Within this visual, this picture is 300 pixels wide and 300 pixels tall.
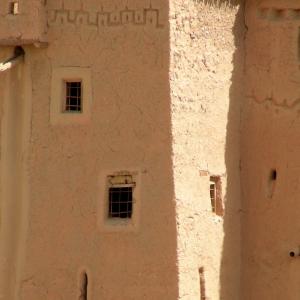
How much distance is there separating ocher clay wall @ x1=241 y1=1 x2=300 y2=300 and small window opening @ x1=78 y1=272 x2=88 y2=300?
3.90m

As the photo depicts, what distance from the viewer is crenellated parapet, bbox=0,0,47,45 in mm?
27156

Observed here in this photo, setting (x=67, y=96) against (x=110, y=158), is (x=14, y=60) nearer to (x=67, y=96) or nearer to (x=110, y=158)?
(x=67, y=96)

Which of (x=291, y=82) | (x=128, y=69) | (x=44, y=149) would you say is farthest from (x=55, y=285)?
(x=291, y=82)

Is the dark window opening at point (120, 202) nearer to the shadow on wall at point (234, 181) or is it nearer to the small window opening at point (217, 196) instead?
the small window opening at point (217, 196)

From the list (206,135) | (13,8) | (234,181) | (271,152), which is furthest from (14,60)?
(271,152)

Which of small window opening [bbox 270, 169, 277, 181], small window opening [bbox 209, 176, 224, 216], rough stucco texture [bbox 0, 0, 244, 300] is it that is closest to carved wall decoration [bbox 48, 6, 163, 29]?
rough stucco texture [bbox 0, 0, 244, 300]

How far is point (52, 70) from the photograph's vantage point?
2744 centimetres

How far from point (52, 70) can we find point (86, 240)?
3.55 m

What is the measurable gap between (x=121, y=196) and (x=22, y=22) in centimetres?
407

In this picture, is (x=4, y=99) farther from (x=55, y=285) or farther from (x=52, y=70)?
(x=55, y=285)

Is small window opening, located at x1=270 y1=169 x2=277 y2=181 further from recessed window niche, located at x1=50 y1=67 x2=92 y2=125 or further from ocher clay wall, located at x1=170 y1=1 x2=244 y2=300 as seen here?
recessed window niche, located at x1=50 y1=67 x2=92 y2=125

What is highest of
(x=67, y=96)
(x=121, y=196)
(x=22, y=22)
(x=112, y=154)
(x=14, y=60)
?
(x=22, y=22)

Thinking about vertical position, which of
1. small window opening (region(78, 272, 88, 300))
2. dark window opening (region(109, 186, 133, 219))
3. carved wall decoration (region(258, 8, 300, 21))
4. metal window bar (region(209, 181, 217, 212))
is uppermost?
carved wall decoration (region(258, 8, 300, 21))

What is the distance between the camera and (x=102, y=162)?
27.0 m
